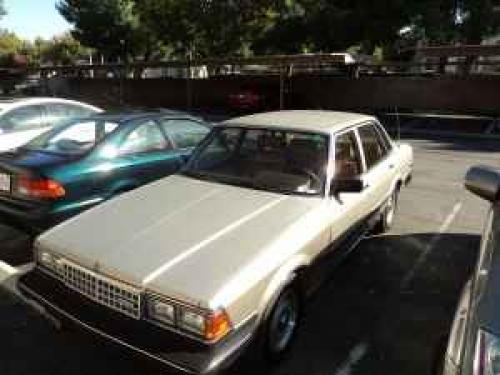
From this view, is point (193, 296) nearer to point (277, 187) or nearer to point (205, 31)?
point (277, 187)

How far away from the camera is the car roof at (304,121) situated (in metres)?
5.02

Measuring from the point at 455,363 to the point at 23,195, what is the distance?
4496mm

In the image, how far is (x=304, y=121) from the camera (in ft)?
17.3

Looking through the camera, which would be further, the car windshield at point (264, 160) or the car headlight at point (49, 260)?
the car windshield at point (264, 160)

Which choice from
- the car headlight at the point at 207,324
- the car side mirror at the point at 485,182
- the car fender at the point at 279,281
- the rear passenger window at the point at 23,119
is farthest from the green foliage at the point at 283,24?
the car headlight at the point at 207,324

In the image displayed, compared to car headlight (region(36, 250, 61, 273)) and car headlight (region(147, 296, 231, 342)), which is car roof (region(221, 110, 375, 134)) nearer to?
car headlight (region(36, 250, 61, 273))

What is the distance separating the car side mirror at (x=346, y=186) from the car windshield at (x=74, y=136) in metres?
2.89

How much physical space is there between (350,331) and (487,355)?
2178 millimetres

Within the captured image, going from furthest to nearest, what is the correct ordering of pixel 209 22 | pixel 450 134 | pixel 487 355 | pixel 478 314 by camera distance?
pixel 209 22 < pixel 450 134 < pixel 478 314 < pixel 487 355

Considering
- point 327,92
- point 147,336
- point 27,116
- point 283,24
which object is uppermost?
point 283,24

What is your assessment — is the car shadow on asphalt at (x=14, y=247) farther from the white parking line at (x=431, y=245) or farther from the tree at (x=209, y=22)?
the tree at (x=209, y=22)

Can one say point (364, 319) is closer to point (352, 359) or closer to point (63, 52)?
point (352, 359)

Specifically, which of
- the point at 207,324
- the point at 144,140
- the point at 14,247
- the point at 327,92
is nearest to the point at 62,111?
the point at 144,140

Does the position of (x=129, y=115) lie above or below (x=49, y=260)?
above
